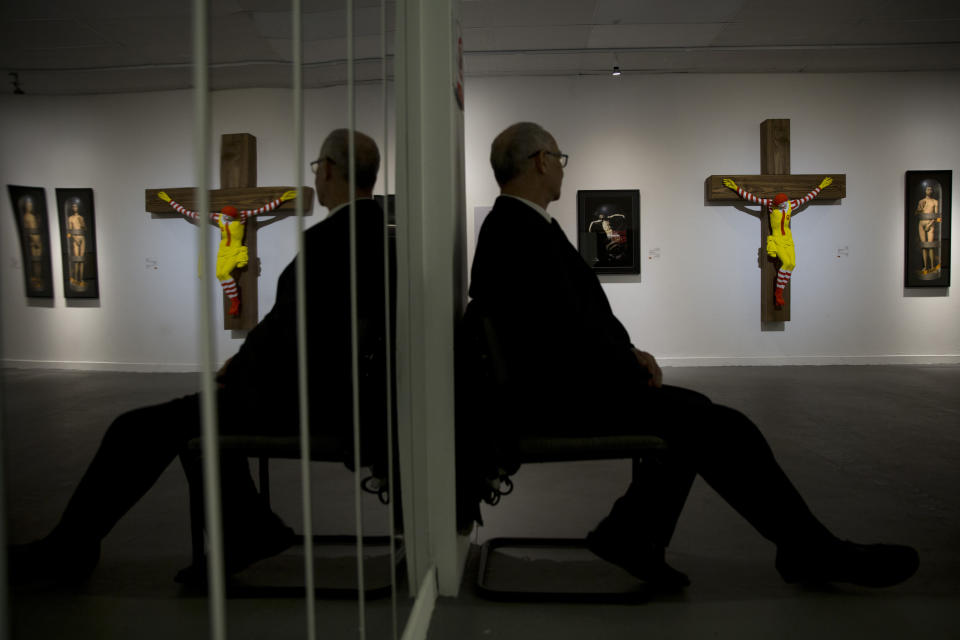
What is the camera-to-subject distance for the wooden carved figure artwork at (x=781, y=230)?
579 centimetres

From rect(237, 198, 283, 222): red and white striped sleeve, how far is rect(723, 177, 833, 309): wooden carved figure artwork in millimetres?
5917

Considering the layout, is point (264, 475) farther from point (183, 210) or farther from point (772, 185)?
point (772, 185)

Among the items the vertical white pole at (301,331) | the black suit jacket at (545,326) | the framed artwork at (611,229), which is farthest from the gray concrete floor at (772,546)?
the framed artwork at (611,229)

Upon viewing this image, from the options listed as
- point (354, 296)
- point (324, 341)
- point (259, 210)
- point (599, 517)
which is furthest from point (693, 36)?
point (259, 210)

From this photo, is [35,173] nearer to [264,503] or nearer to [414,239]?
[264,503]

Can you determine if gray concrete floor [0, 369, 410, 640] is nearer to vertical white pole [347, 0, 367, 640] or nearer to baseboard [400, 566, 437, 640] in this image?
vertical white pole [347, 0, 367, 640]

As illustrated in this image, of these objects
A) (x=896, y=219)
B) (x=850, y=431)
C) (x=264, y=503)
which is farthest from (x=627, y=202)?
(x=264, y=503)

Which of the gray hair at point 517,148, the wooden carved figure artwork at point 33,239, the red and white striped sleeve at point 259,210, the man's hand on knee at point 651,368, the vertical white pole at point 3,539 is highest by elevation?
the gray hair at point 517,148

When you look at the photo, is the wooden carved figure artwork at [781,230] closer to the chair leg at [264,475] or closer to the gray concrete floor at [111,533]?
the chair leg at [264,475]

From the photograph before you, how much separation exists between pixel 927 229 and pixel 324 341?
273 inches

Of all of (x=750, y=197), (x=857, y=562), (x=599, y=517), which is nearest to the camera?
(x=857, y=562)

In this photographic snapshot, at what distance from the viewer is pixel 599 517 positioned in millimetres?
2180

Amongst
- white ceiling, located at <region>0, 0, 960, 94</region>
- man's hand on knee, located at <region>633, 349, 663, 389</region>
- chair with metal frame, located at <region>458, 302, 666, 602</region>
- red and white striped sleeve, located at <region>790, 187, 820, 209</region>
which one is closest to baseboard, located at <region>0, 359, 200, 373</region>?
white ceiling, located at <region>0, 0, 960, 94</region>

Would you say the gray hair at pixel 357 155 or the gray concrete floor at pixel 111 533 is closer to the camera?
the gray concrete floor at pixel 111 533
